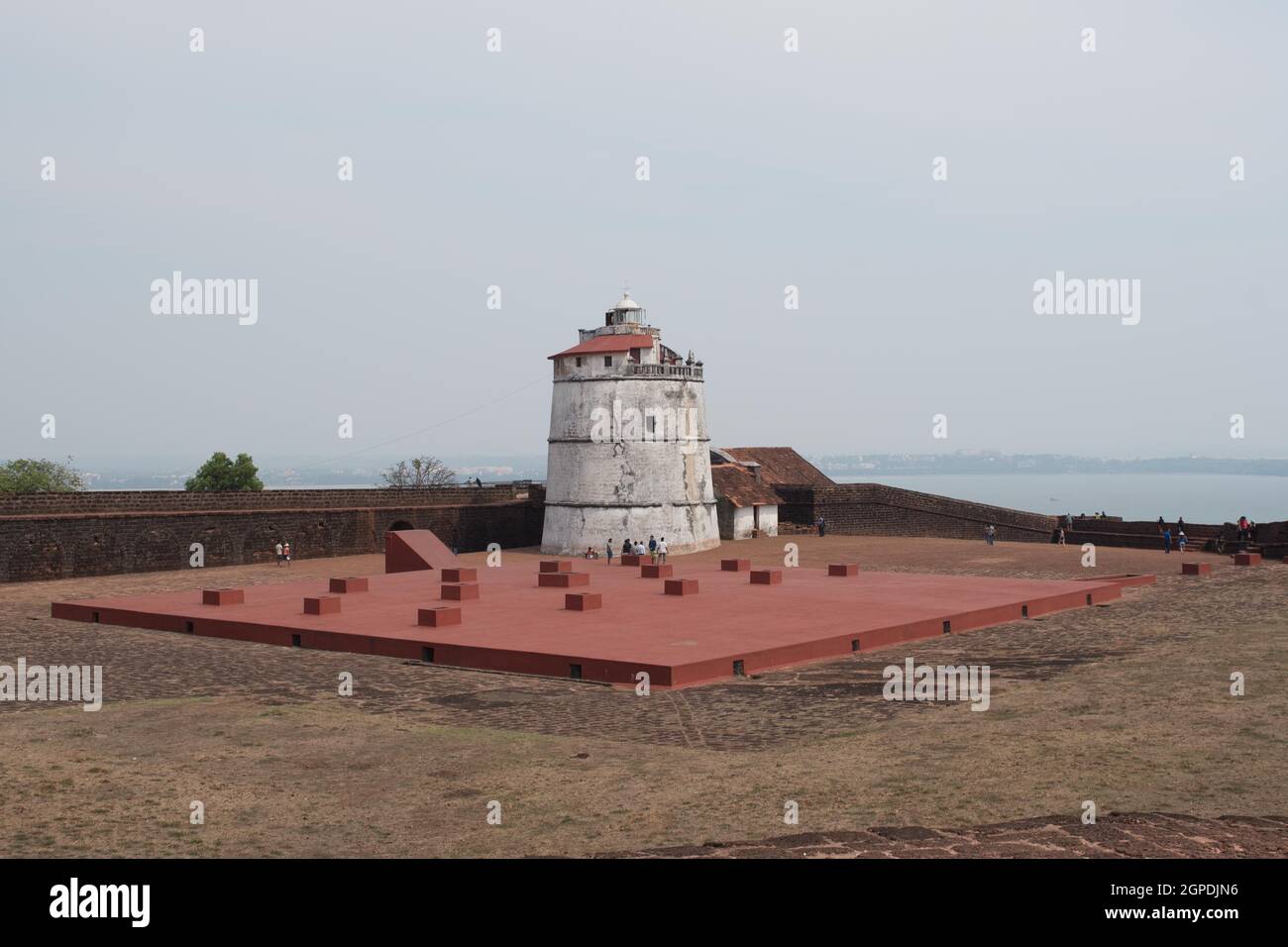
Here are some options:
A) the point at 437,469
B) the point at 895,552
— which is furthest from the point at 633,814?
the point at 437,469

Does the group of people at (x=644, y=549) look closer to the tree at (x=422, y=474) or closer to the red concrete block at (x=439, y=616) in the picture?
the red concrete block at (x=439, y=616)

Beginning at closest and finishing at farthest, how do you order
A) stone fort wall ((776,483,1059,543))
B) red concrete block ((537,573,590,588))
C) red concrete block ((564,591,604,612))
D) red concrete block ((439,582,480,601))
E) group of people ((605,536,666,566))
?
1. red concrete block ((564,591,604,612))
2. red concrete block ((439,582,480,601))
3. red concrete block ((537,573,590,588))
4. group of people ((605,536,666,566))
5. stone fort wall ((776,483,1059,543))

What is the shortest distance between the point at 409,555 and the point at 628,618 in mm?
11833

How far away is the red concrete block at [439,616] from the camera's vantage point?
1912cm

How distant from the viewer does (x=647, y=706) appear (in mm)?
13805

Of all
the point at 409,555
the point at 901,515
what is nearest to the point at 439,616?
the point at 409,555

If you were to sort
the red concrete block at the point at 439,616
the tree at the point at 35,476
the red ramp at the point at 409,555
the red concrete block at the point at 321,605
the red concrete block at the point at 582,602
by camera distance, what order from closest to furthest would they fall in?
the red concrete block at the point at 439,616, the red concrete block at the point at 321,605, the red concrete block at the point at 582,602, the red ramp at the point at 409,555, the tree at the point at 35,476

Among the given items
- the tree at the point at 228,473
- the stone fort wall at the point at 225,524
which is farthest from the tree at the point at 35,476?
the stone fort wall at the point at 225,524

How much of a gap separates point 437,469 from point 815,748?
95.2 meters

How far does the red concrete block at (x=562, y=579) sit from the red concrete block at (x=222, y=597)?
20.1 feet

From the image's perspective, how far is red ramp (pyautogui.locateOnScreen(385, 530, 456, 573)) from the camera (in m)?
30.8

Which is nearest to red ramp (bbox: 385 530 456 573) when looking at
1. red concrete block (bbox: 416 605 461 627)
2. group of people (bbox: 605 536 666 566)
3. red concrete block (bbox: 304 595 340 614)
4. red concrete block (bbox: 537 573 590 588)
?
group of people (bbox: 605 536 666 566)

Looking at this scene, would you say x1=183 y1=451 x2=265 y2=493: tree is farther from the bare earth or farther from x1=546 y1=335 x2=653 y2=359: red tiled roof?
the bare earth

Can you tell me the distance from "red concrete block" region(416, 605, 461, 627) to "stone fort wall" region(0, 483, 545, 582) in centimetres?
1487
